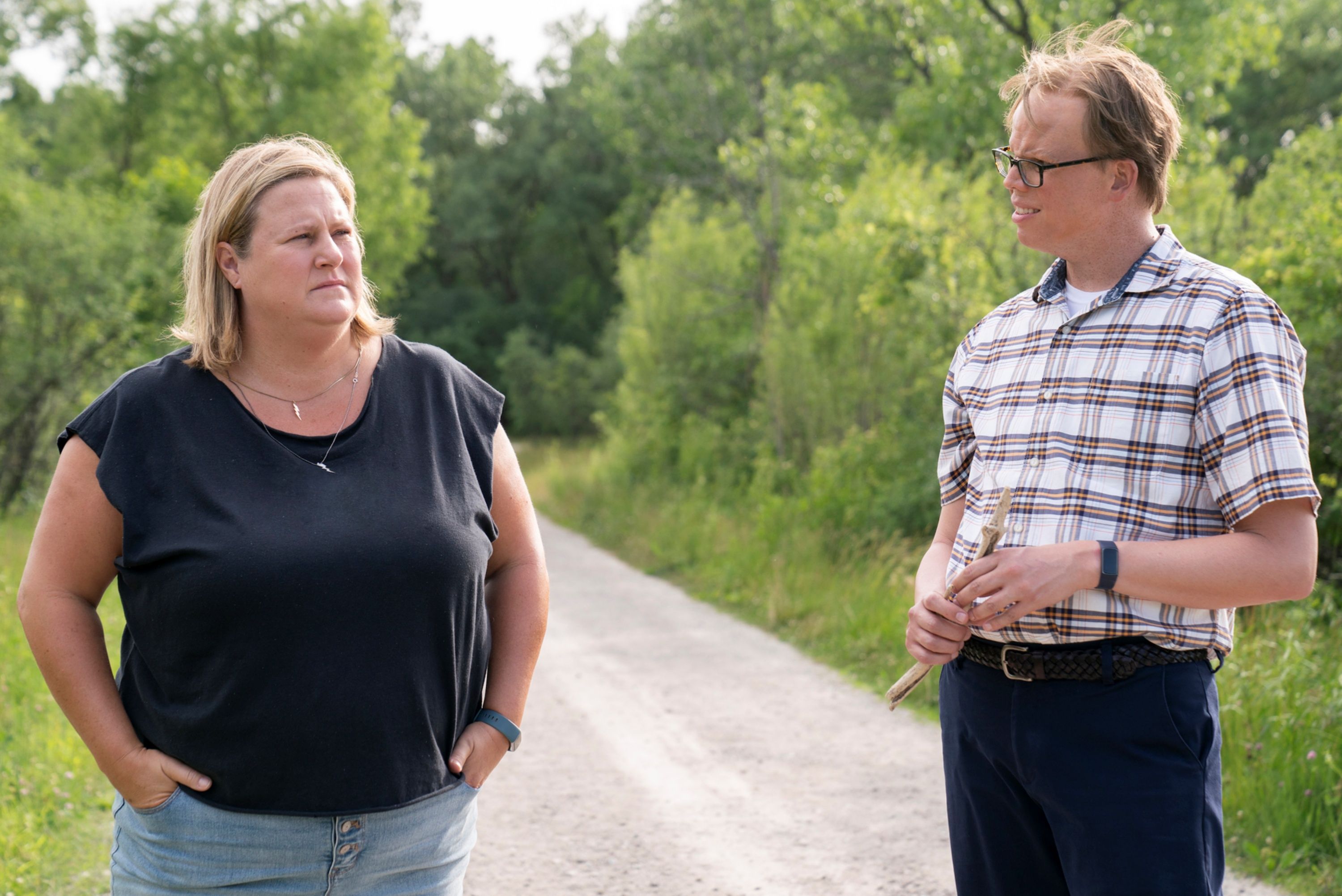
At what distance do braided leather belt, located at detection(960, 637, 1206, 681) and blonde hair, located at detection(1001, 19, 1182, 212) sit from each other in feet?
2.89

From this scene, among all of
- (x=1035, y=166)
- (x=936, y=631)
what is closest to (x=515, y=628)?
(x=936, y=631)

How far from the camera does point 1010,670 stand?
2.17 meters

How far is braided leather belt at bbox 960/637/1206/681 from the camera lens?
6.64 feet

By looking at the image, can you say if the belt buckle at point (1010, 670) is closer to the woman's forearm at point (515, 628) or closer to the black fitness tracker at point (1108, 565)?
the black fitness tracker at point (1108, 565)

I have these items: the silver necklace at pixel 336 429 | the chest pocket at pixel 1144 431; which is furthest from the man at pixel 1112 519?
the silver necklace at pixel 336 429

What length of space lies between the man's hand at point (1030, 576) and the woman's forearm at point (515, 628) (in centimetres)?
90

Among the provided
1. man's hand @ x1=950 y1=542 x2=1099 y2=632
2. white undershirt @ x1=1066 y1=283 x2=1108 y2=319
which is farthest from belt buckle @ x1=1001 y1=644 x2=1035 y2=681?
white undershirt @ x1=1066 y1=283 x2=1108 y2=319

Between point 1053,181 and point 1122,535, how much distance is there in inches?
27.7

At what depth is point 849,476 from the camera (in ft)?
36.6

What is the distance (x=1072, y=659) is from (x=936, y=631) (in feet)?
0.84

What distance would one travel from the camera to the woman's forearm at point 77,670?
6.72ft

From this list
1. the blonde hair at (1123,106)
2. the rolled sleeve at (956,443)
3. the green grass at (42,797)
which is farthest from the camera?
the green grass at (42,797)

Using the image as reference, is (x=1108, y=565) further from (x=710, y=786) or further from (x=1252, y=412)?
(x=710, y=786)

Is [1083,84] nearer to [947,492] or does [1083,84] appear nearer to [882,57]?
[947,492]
